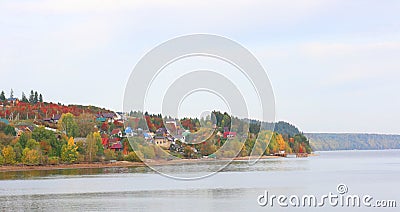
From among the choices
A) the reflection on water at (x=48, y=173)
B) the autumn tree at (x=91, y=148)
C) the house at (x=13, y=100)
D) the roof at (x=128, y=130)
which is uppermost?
the house at (x=13, y=100)

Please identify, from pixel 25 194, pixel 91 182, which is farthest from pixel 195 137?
pixel 25 194

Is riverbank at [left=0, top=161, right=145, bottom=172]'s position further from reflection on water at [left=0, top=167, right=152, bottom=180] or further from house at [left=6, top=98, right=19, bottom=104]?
house at [left=6, top=98, right=19, bottom=104]

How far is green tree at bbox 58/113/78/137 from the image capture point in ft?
246

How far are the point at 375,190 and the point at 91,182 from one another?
17.6m

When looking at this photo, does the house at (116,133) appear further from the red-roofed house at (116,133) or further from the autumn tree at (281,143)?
the autumn tree at (281,143)

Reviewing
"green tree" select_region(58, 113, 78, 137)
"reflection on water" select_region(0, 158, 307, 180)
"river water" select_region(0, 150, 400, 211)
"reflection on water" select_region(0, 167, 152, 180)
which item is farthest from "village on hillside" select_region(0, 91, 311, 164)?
"river water" select_region(0, 150, 400, 211)

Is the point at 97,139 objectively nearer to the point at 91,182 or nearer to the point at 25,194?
the point at 91,182

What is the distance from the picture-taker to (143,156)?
66562 millimetres

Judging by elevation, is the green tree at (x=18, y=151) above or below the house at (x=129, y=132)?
below

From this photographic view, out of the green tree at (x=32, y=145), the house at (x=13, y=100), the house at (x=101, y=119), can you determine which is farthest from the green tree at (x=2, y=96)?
the green tree at (x=32, y=145)

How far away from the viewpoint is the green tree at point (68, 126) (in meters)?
75.0

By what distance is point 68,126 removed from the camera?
76.0m

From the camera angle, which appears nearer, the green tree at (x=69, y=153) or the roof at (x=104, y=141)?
the green tree at (x=69, y=153)

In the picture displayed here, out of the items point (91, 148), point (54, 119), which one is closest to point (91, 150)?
point (91, 148)
